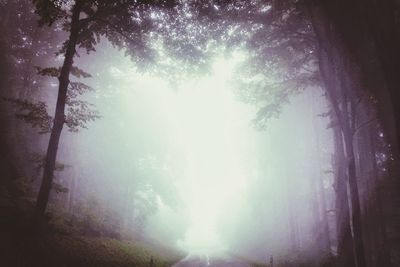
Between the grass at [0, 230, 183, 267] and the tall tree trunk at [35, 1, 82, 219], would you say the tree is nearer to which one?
the tall tree trunk at [35, 1, 82, 219]

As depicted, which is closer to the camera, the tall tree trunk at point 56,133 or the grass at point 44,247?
the grass at point 44,247

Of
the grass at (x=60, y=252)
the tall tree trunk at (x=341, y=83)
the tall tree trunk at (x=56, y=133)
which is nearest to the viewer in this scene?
the grass at (x=60, y=252)

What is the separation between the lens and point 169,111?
108ft

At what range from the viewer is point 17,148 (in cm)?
1978

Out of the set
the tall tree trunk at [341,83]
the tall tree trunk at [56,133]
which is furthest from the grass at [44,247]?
the tall tree trunk at [341,83]

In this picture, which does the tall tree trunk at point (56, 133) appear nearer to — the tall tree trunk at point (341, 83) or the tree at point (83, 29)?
the tree at point (83, 29)

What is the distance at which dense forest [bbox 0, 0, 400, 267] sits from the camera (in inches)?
484

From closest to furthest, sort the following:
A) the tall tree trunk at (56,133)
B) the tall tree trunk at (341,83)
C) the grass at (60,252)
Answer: the grass at (60,252) < the tall tree trunk at (56,133) < the tall tree trunk at (341,83)

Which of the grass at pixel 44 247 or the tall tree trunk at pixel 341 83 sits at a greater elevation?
the tall tree trunk at pixel 341 83

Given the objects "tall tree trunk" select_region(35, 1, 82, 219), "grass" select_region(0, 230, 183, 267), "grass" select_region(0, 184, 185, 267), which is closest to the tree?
"tall tree trunk" select_region(35, 1, 82, 219)

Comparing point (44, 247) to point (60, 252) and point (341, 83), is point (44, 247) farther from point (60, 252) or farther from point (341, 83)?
point (341, 83)

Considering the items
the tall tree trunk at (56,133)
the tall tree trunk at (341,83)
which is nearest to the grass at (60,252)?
the tall tree trunk at (56,133)

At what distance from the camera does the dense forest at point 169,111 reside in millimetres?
12289

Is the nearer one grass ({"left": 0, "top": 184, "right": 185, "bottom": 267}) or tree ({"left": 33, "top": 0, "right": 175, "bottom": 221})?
grass ({"left": 0, "top": 184, "right": 185, "bottom": 267})
